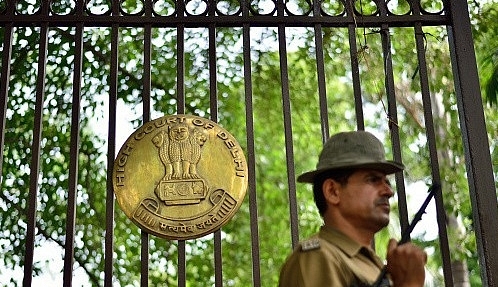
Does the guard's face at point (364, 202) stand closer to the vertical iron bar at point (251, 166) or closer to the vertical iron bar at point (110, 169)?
the vertical iron bar at point (251, 166)

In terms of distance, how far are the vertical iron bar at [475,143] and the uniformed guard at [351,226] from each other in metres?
1.64

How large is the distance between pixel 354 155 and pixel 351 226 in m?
0.23

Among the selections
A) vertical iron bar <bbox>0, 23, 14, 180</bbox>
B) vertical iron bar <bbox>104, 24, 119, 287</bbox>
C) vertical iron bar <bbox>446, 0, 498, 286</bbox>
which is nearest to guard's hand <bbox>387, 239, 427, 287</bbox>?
vertical iron bar <bbox>446, 0, 498, 286</bbox>

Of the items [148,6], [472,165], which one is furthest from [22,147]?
[472,165]

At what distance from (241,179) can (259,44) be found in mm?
4731

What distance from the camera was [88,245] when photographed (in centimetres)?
809

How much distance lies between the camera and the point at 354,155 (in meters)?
2.71

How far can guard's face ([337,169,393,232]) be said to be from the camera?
2.66m

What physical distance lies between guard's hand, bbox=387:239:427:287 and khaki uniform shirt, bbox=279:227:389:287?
0.33 feet

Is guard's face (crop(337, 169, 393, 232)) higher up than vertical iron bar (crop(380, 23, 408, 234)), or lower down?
lower down

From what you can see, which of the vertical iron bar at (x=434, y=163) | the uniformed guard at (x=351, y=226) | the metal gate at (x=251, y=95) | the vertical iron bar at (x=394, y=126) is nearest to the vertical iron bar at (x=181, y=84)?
the metal gate at (x=251, y=95)

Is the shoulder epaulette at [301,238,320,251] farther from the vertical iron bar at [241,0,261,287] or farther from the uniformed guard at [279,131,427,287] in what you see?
the vertical iron bar at [241,0,261,287]

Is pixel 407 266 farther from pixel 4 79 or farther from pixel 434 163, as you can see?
pixel 4 79

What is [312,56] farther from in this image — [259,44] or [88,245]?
[88,245]
